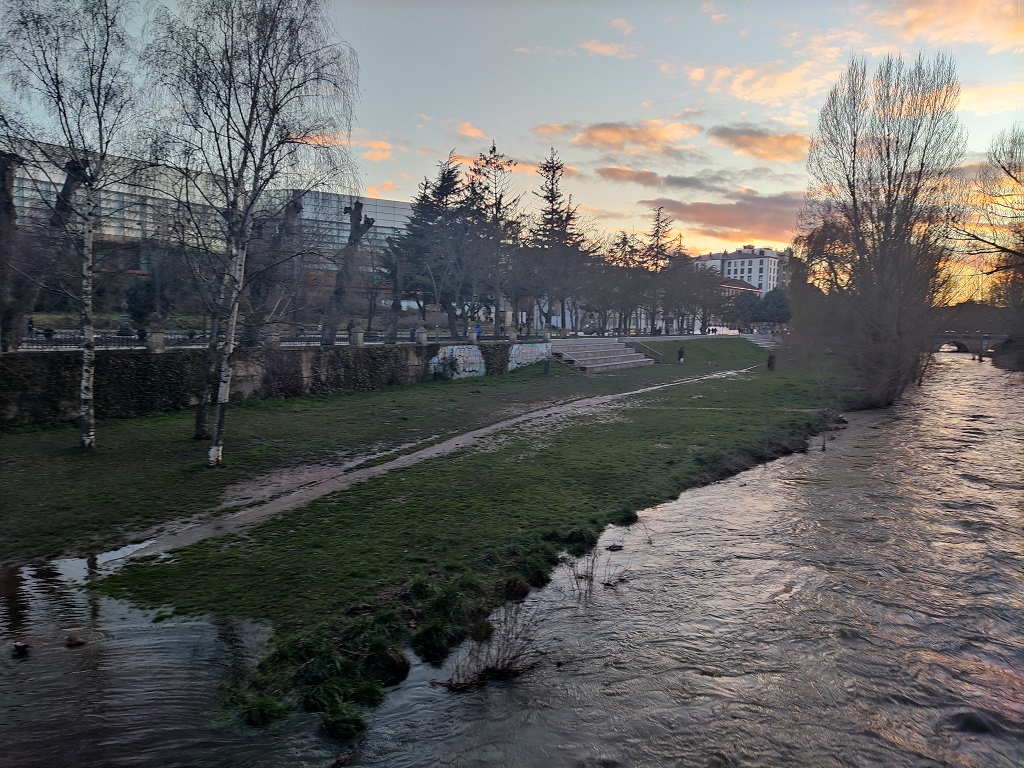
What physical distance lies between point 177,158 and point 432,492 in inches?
295

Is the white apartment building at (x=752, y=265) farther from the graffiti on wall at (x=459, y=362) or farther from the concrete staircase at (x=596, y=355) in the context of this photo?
the graffiti on wall at (x=459, y=362)

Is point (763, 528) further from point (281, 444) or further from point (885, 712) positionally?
point (281, 444)

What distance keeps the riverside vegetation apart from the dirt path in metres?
0.30

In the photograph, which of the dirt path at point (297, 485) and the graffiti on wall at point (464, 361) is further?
the graffiti on wall at point (464, 361)

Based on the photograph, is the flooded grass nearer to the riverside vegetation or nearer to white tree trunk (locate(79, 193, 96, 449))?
the riverside vegetation

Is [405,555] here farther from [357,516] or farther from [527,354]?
[527,354]

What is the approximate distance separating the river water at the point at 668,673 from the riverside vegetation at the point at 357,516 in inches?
14.7

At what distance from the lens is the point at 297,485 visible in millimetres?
10969

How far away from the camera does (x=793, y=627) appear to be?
6.45 meters

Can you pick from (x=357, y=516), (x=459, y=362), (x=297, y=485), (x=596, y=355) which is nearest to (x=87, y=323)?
(x=297, y=485)

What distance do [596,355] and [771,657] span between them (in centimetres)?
3446

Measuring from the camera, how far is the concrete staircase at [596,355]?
120 feet

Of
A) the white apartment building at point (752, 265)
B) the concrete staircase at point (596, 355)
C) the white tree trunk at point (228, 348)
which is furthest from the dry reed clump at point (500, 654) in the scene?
the white apartment building at point (752, 265)

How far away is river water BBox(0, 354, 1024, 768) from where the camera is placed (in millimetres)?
4527
